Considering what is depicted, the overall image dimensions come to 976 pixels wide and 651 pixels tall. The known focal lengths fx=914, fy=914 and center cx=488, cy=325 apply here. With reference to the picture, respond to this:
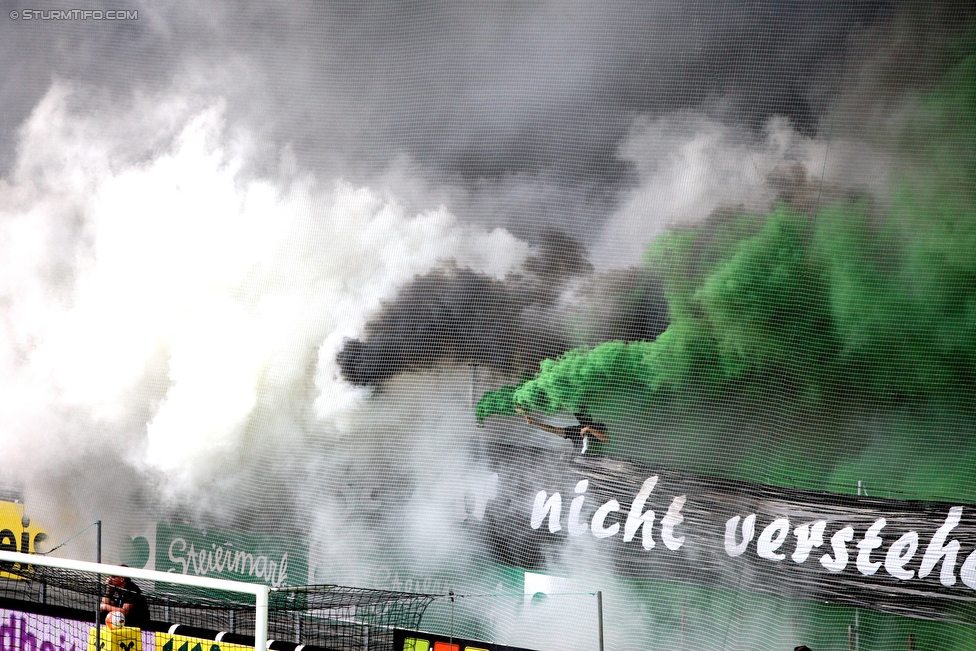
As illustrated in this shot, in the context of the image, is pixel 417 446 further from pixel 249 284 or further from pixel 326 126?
pixel 326 126

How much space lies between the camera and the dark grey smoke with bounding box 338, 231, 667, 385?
7340 millimetres

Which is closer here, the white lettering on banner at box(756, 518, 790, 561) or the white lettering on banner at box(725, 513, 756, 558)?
the white lettering on banner at box(756, 518, 790, 561)

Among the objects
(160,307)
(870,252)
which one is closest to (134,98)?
(160,307)

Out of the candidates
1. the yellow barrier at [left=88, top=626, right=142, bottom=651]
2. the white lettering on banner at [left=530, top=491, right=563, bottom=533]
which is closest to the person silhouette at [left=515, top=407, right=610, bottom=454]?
the white lettering on banner at [left=530, top=491, right=563, bottom=533]

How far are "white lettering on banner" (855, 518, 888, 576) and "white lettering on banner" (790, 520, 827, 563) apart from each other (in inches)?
10.3

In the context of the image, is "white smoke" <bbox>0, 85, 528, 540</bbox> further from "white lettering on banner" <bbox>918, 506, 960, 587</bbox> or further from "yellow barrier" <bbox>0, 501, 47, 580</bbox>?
"white lettering on banner" <bbox>918, 506, 960, 587</bbox>

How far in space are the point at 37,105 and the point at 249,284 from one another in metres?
3.01

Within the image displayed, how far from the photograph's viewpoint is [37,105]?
9.06 m

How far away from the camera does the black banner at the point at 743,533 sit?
6.12 m

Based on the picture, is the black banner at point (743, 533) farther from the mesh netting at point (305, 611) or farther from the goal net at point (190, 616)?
the goal net at point (190, 616)

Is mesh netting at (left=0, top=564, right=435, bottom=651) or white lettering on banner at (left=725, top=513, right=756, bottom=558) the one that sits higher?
white lettering on banner at (left=725, top=513, right=756, bottom=558)

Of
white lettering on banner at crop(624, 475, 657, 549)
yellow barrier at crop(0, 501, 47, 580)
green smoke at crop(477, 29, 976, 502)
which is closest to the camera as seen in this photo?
green smoke at crop(477, 29, 976, 502)

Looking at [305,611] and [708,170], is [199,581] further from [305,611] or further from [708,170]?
[708,170]

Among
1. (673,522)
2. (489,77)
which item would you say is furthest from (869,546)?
(489,77)
